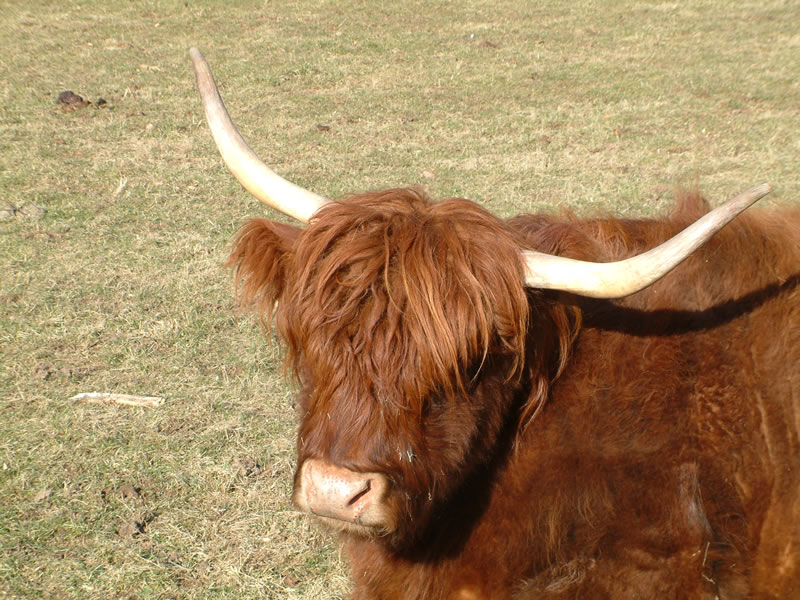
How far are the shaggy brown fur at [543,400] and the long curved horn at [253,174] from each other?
0.32ft

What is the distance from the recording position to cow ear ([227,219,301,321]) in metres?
2.78

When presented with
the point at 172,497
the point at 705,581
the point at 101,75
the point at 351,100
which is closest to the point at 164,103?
the point at 101,75

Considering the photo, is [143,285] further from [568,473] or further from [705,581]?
A: [705,581]

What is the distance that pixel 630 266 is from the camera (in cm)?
227

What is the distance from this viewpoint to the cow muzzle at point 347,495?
2.20 meters

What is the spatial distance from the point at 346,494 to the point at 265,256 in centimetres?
99

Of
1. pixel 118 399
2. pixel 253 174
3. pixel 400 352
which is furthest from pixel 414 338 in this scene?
pixel 118 399

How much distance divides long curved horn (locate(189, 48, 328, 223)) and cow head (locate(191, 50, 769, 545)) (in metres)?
0.20

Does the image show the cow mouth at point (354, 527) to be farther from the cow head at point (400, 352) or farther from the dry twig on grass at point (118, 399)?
the dry twig on grass at point (118, 399)

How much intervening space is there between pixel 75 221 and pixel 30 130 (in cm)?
238

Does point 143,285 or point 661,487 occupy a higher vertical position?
point 661,487

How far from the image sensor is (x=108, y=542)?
3.51 m

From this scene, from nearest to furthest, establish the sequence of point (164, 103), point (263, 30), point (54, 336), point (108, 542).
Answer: point (108, 542) < point (54, 336) < point (164, 103) < point (263, 30)

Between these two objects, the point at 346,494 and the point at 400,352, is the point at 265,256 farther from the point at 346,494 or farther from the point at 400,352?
the point at 346,494
